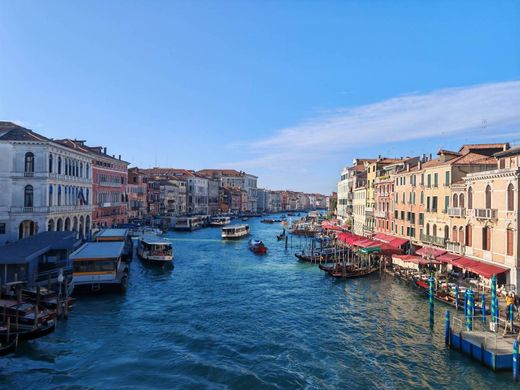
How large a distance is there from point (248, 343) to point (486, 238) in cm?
1590

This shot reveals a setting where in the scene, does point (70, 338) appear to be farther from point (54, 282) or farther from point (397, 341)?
point (397, 341)

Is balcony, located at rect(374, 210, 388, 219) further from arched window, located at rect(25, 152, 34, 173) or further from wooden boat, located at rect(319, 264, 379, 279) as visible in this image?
arched window, located at rect(25, 152, 34, 173)

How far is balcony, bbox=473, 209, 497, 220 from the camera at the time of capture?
2328 cm

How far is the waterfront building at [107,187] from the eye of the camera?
50.5 m

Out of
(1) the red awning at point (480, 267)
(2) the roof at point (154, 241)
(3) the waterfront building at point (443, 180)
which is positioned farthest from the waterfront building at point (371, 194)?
(2) the roof at point (154, 241)

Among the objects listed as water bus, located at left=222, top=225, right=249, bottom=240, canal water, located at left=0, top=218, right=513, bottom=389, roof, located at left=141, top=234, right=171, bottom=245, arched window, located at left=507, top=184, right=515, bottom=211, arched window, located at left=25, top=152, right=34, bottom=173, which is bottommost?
canal water, located at left=0, top=218, right=513, bottom=389

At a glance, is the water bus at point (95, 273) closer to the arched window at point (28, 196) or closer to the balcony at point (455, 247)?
the arched window at point (28, 196)

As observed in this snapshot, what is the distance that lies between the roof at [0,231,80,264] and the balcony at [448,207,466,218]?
26.3m

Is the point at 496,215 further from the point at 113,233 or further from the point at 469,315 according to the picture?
the point at 113,233

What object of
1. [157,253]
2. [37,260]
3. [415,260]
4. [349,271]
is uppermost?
[37,260]

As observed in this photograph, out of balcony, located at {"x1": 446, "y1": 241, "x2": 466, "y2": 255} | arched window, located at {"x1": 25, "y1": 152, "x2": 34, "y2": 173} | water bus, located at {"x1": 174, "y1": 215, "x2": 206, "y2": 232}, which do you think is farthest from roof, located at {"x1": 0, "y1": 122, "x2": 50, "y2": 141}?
water bus, located at {"x1": 174, "y1": 215, "x2": 206, "y2": 232}

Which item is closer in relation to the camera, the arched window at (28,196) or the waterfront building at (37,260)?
the waterfront building at (37,260)

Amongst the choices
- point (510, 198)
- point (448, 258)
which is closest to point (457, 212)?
point (448, 258)

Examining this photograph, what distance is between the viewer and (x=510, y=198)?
22.1 m
